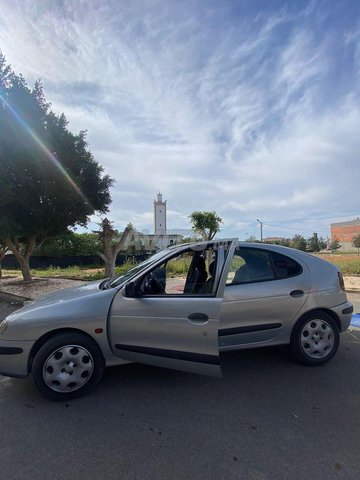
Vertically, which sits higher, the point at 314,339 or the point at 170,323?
the point at 170,323

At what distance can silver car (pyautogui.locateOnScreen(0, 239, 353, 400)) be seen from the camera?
311 centimetres

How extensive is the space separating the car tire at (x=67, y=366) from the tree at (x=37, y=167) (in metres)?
9.27

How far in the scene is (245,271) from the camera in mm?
3873

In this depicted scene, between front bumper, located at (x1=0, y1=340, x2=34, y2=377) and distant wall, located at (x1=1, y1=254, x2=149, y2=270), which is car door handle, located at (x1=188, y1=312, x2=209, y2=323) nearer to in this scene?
front bumper, located at (x1=0, y1=340, x2=34, y2=377)

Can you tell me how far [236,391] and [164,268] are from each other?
171 centimetres

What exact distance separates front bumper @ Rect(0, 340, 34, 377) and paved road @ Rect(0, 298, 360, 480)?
13.5 inches

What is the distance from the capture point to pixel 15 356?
309 cm

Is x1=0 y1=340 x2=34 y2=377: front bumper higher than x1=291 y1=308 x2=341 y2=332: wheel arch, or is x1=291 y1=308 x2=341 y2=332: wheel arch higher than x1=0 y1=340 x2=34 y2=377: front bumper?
x1=291 y1=308 x2=341 y2=332: wheel arch

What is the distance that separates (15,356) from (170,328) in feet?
5.31

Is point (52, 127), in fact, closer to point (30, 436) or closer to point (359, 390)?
point (30, 436)

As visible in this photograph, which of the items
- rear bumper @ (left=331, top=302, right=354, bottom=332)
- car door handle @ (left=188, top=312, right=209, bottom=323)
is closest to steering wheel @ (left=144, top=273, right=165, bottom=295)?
car door handle @ (left=188, top=312, right=209, bottom=323)

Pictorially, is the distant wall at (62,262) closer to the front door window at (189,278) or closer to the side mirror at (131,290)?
the front door window at (189,278)

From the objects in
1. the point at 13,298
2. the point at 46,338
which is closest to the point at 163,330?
the point at 46,338

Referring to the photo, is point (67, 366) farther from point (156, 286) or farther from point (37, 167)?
point (37, 167)
